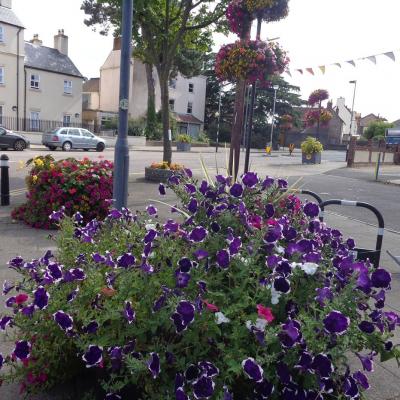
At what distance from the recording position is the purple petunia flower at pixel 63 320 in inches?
88.6

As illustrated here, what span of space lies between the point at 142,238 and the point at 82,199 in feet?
14.0

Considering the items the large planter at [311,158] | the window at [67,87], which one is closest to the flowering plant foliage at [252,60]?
the large planter at [311,158]

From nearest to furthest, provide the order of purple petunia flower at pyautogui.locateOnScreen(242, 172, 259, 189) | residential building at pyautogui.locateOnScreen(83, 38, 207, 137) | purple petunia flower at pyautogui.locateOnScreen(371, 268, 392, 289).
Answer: purple petunia flower at pyautogui.locateOnScreen(371, 268, 392, 289), purple petunia flower at pyautogui.locateOnScreen(242, 172, 259, 189), residential building at pyautogui.locateOnScreen(83, 38, 207, 137)

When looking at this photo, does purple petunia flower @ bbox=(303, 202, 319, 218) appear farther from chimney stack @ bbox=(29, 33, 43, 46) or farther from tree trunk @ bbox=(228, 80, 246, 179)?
chimney stack @ bbox=(29, 33, 43, 46)

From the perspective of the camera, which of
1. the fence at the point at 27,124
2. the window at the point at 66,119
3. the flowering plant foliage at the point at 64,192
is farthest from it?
the window at the point at 66,119

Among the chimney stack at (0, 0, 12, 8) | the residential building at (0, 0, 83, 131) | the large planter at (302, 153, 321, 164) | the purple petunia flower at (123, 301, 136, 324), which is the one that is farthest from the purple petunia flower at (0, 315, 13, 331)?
the chimney stack at (0, 0, 12, 8)

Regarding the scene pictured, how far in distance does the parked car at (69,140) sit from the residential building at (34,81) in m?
9.79

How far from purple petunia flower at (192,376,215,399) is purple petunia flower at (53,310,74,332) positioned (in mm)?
718

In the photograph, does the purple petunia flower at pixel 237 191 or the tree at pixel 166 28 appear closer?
the purple petunia flower at pixel 237 191

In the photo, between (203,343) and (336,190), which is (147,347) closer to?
(203,343)

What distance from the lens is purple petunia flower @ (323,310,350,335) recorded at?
2047 mm

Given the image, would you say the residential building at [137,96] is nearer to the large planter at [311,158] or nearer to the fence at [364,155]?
the large planter at [311,158]

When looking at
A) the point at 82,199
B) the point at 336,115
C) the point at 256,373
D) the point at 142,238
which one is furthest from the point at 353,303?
the point at 336,115

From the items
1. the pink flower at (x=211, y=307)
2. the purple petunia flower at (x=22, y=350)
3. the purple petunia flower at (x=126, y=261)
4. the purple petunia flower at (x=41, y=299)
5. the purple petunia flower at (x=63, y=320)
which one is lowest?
the purple petunia flower at (x=22, y=350)
